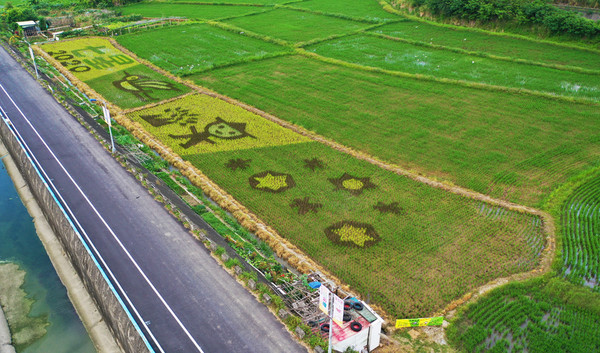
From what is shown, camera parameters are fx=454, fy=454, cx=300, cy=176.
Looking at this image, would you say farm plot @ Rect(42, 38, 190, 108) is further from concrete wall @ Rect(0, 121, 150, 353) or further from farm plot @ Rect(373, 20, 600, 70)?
farm plot @ Rect(373, 20, 600, 70)

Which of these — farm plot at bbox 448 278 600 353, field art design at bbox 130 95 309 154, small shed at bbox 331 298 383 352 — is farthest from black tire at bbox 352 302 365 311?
field art design at bbox 130 95 309 154

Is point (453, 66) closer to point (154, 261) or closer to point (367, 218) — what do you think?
point (367, 218)

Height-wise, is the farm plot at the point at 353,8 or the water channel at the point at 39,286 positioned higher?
the farm plot at the point at 353,8

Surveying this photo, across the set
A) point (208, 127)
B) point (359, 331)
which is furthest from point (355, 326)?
point (208, 127)

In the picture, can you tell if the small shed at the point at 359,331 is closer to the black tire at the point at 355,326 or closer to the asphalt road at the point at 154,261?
the black tire at the point at 355,326

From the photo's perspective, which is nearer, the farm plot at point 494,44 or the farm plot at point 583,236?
the farm plot at point 583,236

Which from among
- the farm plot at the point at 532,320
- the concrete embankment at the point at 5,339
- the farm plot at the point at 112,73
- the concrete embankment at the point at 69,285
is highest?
the farm plot at the point at 112,73

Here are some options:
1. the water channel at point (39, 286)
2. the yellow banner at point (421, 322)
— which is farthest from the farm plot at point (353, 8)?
the yellow banner at point (421, 322)

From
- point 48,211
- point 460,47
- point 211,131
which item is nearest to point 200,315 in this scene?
point 48,211
